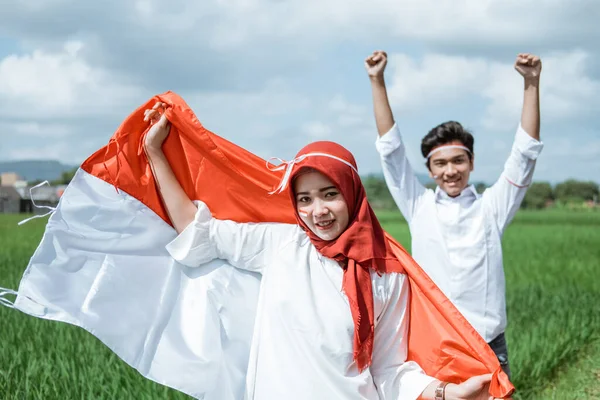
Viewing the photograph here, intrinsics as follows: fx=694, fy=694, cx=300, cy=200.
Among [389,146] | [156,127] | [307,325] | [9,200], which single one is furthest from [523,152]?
[9,200]

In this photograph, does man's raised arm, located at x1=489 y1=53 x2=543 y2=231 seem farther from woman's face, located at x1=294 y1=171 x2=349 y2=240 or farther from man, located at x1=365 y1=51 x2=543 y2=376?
woman's face, located at x1=294 y1=171 x2=349 y2=240

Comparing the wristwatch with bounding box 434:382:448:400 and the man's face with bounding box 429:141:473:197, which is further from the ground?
the man's face with bounding box 429:141:473:197

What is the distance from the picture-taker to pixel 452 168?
367 cm

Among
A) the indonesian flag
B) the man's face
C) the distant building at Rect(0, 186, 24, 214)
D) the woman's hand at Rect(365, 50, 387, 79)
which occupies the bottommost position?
the indonesian flag

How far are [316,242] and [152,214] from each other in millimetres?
839

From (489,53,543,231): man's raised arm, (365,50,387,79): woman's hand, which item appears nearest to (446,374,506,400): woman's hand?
(489,53,543,231): man's raised arm

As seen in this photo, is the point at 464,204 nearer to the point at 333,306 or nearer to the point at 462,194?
the point at 462,194

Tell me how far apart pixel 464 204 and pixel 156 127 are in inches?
67.8

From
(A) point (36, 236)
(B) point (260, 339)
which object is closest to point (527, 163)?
(B) point (260, 339)

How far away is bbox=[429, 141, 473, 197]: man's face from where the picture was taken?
3678 millimetres

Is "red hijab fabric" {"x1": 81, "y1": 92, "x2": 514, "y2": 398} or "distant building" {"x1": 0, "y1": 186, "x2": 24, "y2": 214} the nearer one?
"red hijab fabric" {"x1": 81, "y1": 92, "x2": 514, "y2": 398}

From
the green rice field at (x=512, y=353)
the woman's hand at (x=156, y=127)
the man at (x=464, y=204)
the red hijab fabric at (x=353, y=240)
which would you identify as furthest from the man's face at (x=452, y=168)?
the green rice field at (x=512, y=353)

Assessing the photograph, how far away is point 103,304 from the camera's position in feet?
9.66

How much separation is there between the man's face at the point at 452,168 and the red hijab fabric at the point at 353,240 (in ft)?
4.28
